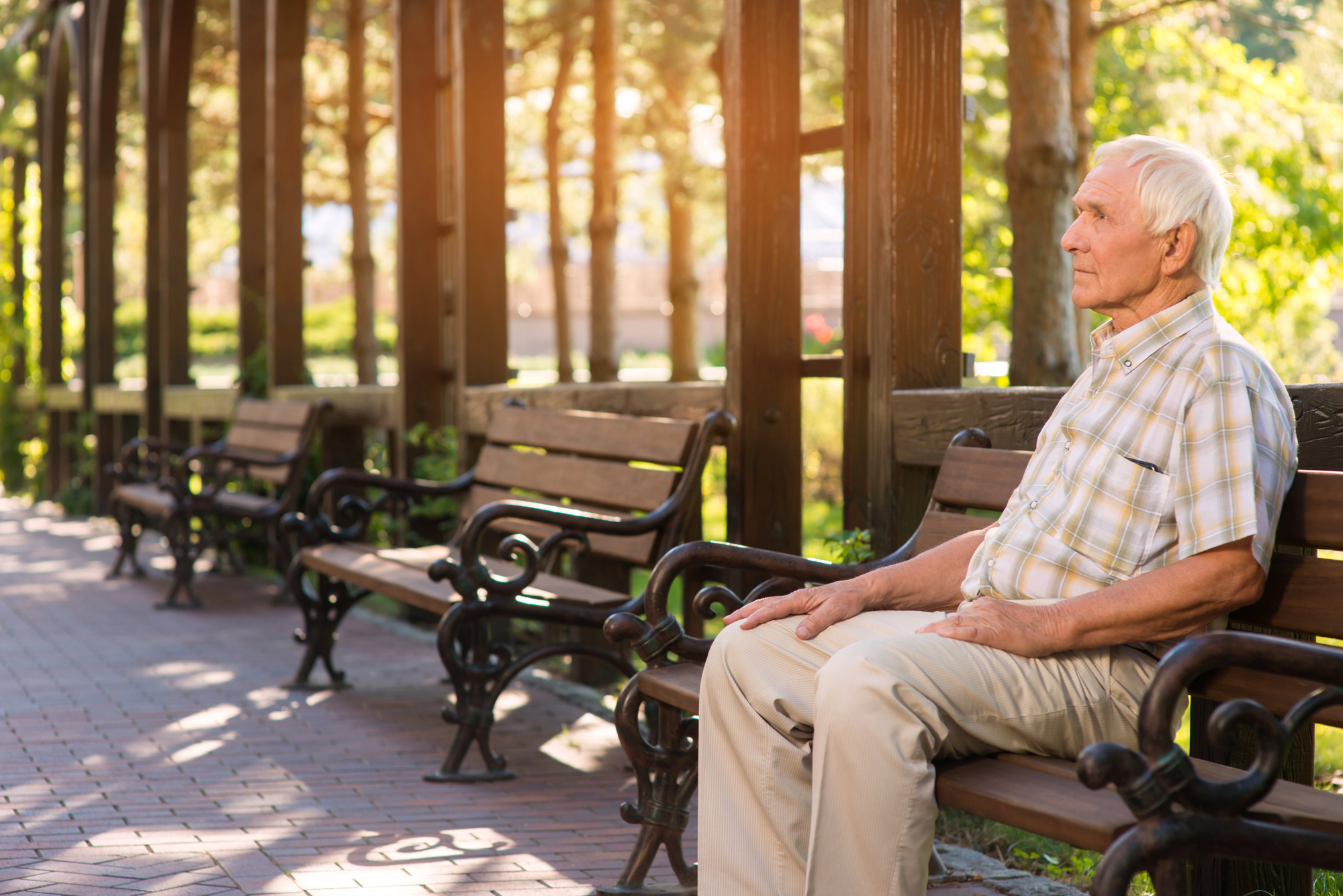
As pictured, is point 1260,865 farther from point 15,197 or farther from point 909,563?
point 15,197

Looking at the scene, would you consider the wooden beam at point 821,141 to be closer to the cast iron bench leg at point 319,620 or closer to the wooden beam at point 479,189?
the cast iron bench leg at point 319,620

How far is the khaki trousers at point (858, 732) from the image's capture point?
6.92ft

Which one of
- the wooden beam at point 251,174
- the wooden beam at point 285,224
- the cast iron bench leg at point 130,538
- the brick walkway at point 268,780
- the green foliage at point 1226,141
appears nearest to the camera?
the brick walkway at point 268,780

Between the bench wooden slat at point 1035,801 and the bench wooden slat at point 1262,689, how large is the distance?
331 millimetres

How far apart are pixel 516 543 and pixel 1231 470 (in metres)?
2.08

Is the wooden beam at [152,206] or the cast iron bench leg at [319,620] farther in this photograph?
the wooden beam at [152,206]

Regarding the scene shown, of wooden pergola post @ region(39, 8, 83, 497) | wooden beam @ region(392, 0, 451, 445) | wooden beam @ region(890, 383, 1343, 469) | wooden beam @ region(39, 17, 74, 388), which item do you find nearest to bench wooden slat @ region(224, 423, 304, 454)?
wooden beam @ region(392, 0, 451, 445)

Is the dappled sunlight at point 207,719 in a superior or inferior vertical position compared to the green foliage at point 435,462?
inferior

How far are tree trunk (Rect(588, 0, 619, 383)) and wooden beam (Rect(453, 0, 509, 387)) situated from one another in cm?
571

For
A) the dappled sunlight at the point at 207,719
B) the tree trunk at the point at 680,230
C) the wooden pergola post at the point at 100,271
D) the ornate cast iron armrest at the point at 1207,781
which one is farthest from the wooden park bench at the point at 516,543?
the tree trunk at the point at 680,230

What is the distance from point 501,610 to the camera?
12.5 ft

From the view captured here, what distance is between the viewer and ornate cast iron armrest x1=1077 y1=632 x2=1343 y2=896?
68.4 inches

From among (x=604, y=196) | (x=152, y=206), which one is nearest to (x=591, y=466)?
Answer: (x=152, y=206)

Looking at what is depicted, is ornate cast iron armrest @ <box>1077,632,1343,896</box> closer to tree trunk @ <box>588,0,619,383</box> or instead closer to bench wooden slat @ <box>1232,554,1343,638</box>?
bench wooden slat @ <box>1232,554,1343,638</box>
